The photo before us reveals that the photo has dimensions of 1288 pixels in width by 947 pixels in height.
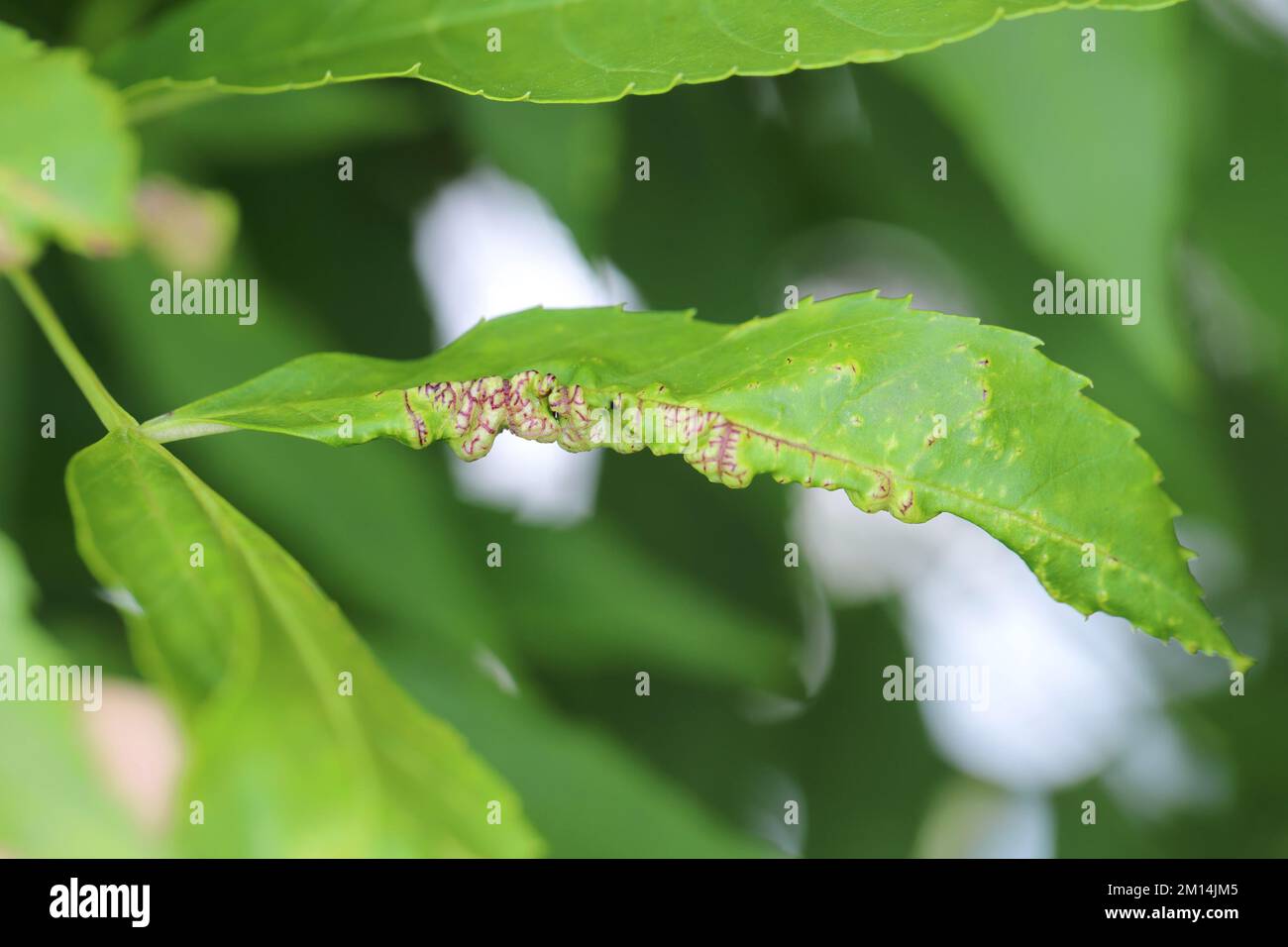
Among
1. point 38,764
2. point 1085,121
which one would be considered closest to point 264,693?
point 38,764

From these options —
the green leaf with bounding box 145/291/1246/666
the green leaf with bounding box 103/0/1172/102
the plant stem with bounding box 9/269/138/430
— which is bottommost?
the green leaf with bounding box 145/291/1246/666

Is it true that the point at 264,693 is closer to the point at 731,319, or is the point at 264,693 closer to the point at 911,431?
the point at 911,431

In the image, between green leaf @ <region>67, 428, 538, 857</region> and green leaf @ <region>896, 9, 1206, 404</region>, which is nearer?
green leaf @ <region>67, 428, 538, 857</region>

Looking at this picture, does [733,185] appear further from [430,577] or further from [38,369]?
[38,369]

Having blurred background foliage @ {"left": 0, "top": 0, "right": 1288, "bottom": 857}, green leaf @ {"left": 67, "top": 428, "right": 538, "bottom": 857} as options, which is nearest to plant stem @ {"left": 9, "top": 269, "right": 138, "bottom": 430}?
green leaf @ {"left": 67, "top": 428, "right": 538, "bottom": 857}

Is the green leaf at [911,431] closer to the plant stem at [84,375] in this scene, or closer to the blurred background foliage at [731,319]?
the plant stem at [84,375]

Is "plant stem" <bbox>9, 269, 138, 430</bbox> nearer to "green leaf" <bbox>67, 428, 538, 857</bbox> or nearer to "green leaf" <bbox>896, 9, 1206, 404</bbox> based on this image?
"green leaf" <bbox>67, 428, 538, 857</bbox>

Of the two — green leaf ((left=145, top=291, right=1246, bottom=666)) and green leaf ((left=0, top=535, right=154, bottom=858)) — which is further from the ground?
green leaf ((left=145, top=291, right=1246, bottom=666))

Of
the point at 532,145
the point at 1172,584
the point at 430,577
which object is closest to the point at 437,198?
the point at 532,145
